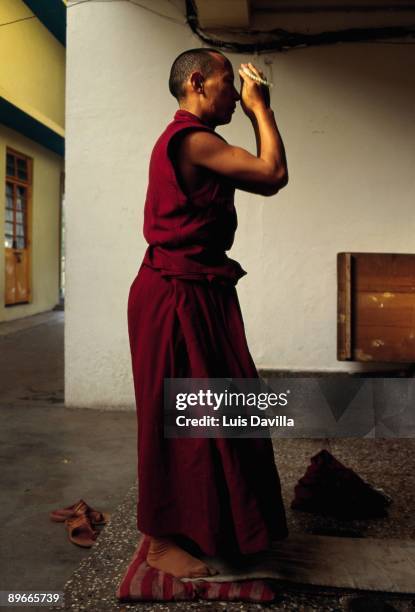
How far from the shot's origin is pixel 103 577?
207 cm

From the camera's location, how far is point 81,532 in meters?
2.59

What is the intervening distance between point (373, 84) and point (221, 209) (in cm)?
311

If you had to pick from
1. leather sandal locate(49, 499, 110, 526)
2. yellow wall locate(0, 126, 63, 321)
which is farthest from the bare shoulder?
yellow wall locate(0, 126, 63, 321)

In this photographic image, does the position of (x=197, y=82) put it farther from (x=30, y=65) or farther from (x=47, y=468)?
(x=30, y=65)

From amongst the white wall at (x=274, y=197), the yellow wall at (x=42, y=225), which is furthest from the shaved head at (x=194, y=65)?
the yellow wall at (x=42, y=225)

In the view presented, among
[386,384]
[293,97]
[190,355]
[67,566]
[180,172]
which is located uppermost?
[293,97]

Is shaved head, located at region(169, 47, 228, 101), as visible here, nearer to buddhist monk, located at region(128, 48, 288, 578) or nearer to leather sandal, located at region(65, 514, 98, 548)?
buddhist monk, located at region(128, 48, 288, 578)

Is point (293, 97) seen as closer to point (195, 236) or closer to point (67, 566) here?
point (195, 236)

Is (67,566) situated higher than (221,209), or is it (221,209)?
(221,209)

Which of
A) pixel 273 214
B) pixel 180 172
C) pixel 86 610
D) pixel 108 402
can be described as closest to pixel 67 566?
pixel 86 610

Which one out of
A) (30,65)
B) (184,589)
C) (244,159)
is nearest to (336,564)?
(184,589)

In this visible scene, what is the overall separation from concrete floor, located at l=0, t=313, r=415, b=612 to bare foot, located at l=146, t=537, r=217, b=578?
10cm

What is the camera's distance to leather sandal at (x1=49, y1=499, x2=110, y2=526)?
2701 millimetres

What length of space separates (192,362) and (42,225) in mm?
10447
